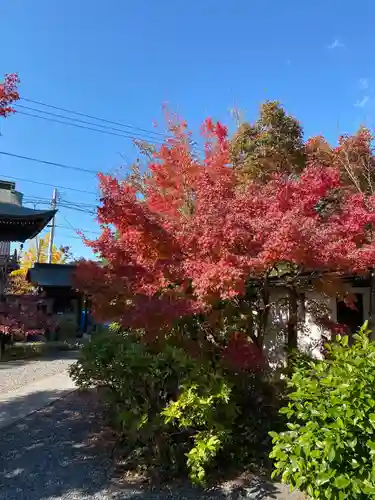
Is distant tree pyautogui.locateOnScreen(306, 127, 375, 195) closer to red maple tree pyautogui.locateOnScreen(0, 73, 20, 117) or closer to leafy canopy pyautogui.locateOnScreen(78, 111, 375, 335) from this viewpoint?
leafy canopy pyautogui.locateOnScreen(78, 111, 375, 335)

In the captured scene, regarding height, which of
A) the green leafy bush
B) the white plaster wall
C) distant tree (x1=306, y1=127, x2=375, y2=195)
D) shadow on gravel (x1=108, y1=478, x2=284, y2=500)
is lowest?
shadow on gravel (x1=108, y1=478, x2=284, y2=500)

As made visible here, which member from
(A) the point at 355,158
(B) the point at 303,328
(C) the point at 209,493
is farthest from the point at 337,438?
(A) the point at 355,158

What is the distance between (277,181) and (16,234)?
7.28 meters

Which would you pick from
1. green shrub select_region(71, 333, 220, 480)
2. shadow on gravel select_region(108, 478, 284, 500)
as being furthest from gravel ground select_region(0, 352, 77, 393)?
shadow on gravel select_region(108, 478, 284, 500)

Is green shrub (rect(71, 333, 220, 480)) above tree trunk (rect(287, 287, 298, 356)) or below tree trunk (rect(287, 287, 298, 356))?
→ below

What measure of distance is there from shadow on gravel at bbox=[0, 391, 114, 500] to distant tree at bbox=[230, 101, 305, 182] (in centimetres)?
536

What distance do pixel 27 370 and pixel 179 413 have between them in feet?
27.2

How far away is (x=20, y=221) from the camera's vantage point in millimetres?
Answer: 9305

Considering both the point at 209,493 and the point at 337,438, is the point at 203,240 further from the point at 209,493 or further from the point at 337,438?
the point at 209,493

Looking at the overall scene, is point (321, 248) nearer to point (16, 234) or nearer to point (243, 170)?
point (243, 170)

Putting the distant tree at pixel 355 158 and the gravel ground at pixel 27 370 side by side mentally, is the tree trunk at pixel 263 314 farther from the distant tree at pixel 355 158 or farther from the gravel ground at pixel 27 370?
the gravel ground at pixel 27 370

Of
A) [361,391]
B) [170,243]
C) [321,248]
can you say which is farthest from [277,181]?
[361,391]

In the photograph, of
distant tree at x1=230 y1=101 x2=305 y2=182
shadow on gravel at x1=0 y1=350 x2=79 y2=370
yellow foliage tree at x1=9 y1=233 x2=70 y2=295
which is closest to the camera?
distant tree at x1=230 y1=101 x2=305 y2=182

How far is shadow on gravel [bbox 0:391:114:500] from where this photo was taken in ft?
12.7
